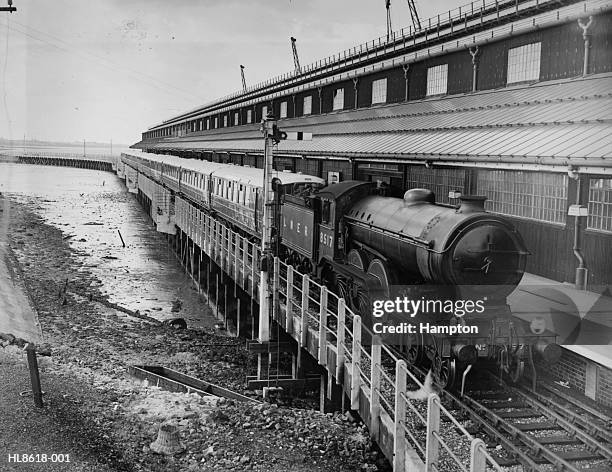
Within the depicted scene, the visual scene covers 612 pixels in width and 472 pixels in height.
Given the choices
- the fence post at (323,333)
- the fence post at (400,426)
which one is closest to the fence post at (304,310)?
the fence post at (323,333)

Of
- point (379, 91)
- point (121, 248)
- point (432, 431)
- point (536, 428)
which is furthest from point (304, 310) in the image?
point (121, 248)

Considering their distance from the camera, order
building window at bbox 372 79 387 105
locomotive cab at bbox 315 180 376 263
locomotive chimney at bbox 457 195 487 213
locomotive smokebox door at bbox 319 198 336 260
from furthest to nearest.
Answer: building window at bbox 372 79 387 105 → locomotive smokebox door at bbox 319 198 336 260 → locomotive cab at bbox 315 180 376 263 → locomotive chimney at bbox 457 195 487 213

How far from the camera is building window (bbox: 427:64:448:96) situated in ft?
77.7

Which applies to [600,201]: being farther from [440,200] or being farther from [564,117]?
[440,200]

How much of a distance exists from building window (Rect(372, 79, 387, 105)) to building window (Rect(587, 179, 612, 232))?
1708 cm

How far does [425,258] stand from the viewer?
1069 centimetres

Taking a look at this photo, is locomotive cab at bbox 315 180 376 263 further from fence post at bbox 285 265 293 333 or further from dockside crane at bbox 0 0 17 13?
dockside crane at bbox 0 0 17 13

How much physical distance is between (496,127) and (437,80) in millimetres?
8948

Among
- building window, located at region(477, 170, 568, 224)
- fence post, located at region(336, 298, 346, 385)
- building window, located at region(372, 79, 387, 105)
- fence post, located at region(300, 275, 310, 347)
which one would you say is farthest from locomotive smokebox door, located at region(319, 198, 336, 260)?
building window, located at region(372, 79, 387, 105)

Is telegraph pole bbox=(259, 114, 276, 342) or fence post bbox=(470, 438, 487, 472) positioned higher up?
telegraph pole bbox=(259, 114, 276, 342)

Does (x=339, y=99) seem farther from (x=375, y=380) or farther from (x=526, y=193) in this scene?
(x=375, y=380)

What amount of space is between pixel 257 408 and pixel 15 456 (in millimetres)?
3866

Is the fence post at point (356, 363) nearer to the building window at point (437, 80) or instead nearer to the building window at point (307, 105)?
the building window at point (437, 80)

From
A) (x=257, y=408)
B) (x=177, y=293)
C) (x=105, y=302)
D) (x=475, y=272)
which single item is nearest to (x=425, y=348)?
(x=475, y=272)
